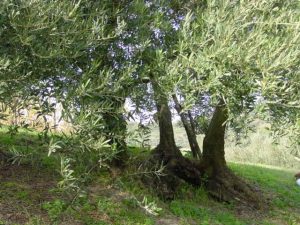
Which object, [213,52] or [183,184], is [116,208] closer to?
[183,184]

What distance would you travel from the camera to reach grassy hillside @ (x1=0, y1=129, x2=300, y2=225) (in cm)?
684

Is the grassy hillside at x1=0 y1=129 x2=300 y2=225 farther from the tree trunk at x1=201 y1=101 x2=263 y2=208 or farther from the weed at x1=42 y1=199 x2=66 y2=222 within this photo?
the tree trunk at x1=201 y1=101 x2=263 y2=208

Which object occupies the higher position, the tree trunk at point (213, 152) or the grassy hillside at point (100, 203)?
the tree trunk at point (213, 152)

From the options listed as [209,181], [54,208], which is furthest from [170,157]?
[54,208]

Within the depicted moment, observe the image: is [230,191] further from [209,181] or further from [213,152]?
[213,152]

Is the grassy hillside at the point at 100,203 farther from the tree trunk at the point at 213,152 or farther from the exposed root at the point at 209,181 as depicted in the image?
the tree trunk at the point at 213,152

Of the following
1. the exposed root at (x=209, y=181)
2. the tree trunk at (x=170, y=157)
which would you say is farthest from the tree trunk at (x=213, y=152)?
the tree trunk at (x=170, y=157)

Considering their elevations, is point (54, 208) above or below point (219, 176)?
below

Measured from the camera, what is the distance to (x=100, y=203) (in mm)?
7473

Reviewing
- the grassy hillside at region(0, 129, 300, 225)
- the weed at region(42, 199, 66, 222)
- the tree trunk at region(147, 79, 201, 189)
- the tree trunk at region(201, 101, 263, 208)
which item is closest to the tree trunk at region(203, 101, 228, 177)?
the tree trunk at region(201, 101, 263, 208)

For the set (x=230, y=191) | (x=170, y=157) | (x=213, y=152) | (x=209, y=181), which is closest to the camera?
(x=170, y=157)

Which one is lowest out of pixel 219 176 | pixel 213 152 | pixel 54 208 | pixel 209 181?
pixel 54 208

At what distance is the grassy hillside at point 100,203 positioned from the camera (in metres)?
6.84

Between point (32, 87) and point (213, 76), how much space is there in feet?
7.56
